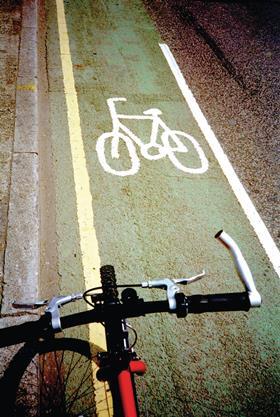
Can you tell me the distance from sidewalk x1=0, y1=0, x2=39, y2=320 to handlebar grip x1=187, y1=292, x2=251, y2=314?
6.67ft

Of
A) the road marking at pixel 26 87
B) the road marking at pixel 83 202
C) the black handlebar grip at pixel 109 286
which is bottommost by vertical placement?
the black handlebar grip at pixel 109 286

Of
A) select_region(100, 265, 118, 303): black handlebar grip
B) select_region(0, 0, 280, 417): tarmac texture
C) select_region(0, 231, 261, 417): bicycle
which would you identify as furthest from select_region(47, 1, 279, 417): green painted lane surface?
select_region(100, 265, 118, 303): black handlebar grip

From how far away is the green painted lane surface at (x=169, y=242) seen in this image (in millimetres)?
2920

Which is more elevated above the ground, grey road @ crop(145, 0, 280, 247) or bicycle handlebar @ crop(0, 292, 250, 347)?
grey road @ crop(145, 0, 280, 247)

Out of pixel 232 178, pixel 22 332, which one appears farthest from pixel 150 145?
pixel 22 332

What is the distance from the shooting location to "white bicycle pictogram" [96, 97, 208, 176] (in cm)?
489

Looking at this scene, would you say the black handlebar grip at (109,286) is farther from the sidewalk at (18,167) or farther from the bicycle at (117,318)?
the sidewalk at (18,167)

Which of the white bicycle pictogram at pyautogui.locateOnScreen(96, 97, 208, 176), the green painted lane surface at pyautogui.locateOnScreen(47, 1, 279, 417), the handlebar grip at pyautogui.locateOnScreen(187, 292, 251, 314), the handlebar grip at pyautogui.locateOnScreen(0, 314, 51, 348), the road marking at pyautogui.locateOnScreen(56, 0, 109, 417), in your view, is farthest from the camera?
the white bicycle pictogram at pyautogui.locateOnScreen(96, 97, 208, 176)

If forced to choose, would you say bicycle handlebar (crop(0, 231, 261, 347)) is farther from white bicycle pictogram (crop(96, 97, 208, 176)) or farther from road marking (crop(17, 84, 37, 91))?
road marking (crop(17, 84, 37, 91))

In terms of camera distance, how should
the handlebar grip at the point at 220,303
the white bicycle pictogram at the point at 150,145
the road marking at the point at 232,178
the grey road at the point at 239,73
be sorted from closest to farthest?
the handlebar grip at the point at 220,303
the road marking at the point at 232,178
the white bicycle pictogram at the point at 150,145
the grey road at the point at 239,73

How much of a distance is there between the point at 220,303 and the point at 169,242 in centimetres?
248

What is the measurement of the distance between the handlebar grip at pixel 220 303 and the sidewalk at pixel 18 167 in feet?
6.67

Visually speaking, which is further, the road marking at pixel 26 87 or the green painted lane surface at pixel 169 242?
the road marking at pixel 26 87

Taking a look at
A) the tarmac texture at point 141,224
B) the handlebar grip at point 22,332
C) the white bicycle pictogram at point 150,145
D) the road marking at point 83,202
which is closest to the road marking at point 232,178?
the tarmac texture at point 141,224
